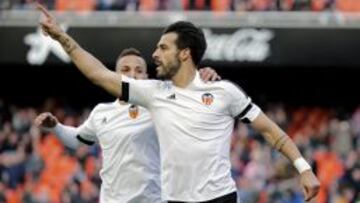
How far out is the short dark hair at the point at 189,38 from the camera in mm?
6203

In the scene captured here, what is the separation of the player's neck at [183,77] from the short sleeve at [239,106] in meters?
0.23

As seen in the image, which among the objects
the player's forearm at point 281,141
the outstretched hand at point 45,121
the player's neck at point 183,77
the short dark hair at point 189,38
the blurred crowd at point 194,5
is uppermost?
the short dark hair at point 189,38

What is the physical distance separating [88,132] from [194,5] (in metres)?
10.7

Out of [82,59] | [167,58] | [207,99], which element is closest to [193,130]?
[207,99]

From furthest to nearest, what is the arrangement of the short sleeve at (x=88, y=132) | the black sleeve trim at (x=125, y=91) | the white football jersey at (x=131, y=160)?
the short sleeve at (x=88, y=132) → the white football jersey at (x=131, y=160) → the black sleeve trim at (x=125, y=91)

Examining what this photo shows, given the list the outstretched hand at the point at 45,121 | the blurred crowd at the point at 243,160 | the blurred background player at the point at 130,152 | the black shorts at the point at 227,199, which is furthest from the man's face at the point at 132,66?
the blurred crowd at the point at 243,160

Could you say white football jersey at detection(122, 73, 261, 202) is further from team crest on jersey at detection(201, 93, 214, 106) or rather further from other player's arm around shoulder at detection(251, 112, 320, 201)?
other player's arm around shoulder at detection(251, 112, 320, 201)

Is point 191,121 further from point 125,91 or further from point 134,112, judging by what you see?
point 134,112

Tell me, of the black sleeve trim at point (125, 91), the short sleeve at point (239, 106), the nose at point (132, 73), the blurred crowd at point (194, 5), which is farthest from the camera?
the blurred crowd at point (194, 5)

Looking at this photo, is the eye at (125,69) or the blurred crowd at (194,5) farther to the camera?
the blurred crowd at (194,5)

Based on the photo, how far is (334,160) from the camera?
16797mm

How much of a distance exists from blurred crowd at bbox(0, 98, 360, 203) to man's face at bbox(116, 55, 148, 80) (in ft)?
25.4

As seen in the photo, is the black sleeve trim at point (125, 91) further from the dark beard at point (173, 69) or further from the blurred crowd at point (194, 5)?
the blurred crowd at point (194, 5)

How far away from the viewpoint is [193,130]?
611 centimetres
